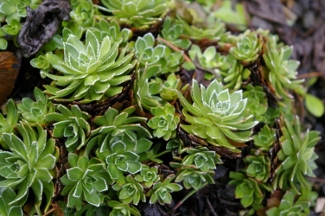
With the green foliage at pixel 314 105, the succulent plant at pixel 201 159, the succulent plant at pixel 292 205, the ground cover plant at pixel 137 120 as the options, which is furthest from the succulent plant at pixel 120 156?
the green foliage at pixel 314 105

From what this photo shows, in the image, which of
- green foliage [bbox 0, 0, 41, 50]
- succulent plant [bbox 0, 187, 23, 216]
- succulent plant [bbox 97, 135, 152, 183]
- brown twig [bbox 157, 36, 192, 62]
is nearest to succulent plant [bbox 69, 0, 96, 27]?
green foliage [bbox 0, 0, 41, 50]

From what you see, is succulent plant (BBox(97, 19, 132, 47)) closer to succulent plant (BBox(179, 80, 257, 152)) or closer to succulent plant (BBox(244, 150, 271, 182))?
succulent plant (BBox(179, 80, 257, 152))

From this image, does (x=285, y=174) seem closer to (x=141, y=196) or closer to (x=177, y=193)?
(x=177, y=193)

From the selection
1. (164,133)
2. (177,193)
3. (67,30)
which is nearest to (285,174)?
(177,193)

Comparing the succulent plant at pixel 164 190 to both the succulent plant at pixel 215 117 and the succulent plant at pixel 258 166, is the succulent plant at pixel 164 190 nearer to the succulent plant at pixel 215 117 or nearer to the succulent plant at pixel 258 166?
the succulent plant at pixel 215 117

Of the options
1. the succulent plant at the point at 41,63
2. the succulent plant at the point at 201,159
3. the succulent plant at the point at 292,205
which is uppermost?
the succulent plant at the point at 41,63

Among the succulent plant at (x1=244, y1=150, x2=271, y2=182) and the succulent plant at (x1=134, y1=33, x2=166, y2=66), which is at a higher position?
the succulent plant at (x1=134, y1=33, x2=166, y2=66)
